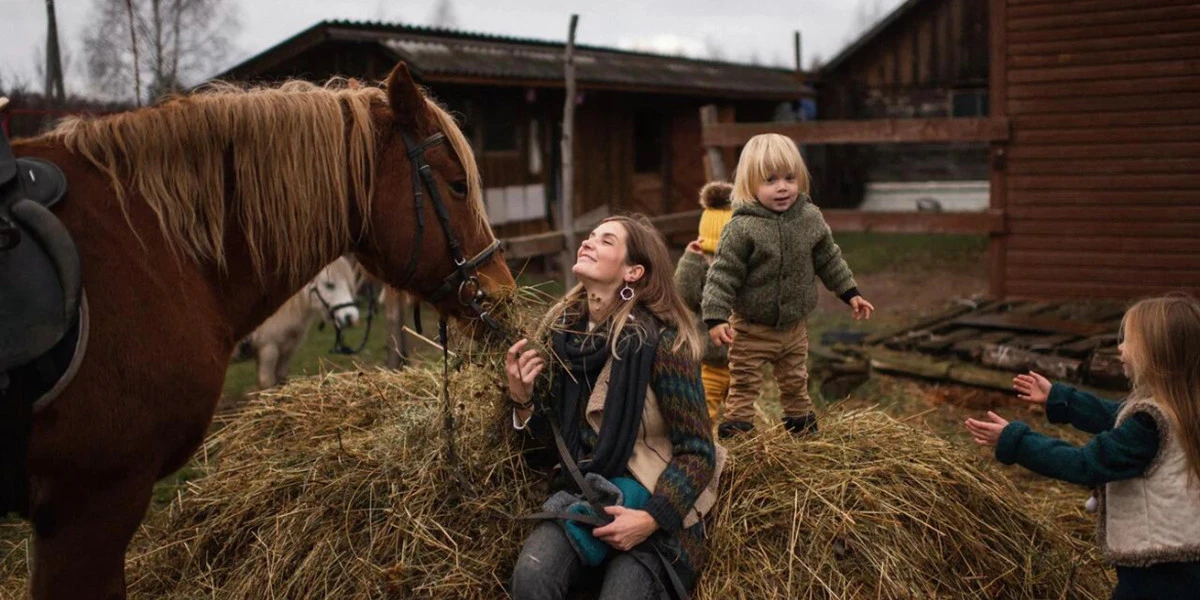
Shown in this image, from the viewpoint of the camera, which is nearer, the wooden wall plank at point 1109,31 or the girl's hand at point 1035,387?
the girl's hand at point 1035,387

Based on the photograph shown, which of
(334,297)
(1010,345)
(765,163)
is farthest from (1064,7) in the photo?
(334,297)

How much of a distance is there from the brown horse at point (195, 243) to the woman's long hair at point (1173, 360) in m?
1.86

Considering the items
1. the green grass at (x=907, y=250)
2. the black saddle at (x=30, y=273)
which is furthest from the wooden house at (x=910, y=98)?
the black saddle at (x=30, y=273)

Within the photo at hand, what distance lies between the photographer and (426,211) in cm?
296

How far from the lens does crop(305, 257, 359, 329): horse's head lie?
23.9ft

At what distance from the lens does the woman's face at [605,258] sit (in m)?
2.91

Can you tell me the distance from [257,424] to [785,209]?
2437 mm

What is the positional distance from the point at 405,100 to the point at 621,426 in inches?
45.1

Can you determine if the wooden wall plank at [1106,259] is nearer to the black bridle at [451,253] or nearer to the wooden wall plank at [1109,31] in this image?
the wooden wall plank at [1109,31]

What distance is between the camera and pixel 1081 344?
690cm

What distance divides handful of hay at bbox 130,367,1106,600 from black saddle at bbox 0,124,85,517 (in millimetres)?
1081

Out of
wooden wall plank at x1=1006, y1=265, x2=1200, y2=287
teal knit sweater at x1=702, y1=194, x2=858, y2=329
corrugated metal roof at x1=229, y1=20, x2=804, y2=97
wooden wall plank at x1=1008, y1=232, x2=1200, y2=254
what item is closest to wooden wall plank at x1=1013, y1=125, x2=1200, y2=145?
wooden wall plank at x1=1008, y1=232, x2=1200, y2=254

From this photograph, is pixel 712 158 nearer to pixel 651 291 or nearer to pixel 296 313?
pixel 296 313

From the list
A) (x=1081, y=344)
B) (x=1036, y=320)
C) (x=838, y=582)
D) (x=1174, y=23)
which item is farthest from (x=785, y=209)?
(x=1174, y=23)
